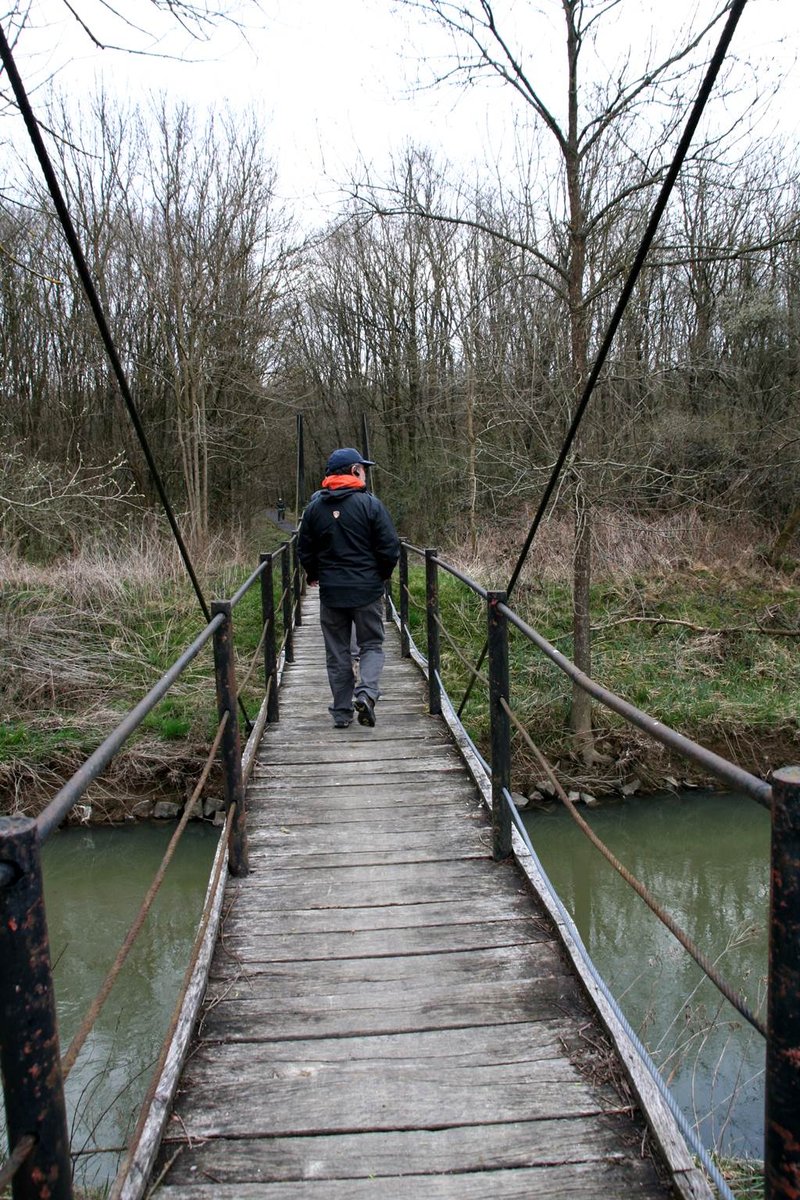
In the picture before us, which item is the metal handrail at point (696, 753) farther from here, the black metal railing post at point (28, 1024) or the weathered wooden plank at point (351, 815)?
the weathered wooden plank at point (351, 815)

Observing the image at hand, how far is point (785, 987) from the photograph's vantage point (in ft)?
3.34

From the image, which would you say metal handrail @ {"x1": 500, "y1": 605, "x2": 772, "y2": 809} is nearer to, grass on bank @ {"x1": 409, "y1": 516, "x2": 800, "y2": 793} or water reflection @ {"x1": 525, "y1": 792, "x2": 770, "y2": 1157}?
water reflection @ {"x1": 525, "y1": 792, "x2": 770, "y2": 1157}

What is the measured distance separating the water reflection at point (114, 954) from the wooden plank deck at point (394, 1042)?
126cm

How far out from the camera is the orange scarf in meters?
4.54

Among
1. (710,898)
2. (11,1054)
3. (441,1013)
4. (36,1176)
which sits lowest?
(710,898)

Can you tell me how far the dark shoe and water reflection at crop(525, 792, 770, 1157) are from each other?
2.06 meters

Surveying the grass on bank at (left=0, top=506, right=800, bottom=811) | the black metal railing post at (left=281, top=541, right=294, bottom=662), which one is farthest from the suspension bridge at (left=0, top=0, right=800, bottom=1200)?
the grass on bank at (left=0, top=506, right=800, bottom=811)

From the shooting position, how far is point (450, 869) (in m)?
3.02

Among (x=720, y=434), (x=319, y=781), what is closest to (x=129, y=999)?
(x=319, y=781)

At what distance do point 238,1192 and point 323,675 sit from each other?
4.88 meters

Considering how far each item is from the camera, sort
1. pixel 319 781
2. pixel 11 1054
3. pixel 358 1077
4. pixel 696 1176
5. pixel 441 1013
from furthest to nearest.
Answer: pixel 319 781
pixel 441 1013
pixel 358 1077
pixel 696 1176
pixel 11 1054

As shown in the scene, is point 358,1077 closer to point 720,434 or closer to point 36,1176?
point 36,1176

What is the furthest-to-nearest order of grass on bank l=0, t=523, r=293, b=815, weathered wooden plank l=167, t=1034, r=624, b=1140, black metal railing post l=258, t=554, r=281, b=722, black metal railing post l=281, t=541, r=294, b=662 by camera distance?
1. grass on bank l=0, t=523, r=293, b=815
2. black metal railing post l=281, t=541, r=294, b=662
3. black metal railing post l=258, t=554, r=281, b=722
4. weathered wooden plank l=167, t=1034, r=624, b=1140

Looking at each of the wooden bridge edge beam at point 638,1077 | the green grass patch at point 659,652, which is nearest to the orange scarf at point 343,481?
the wooden bridge edge beam at point 638,1077
